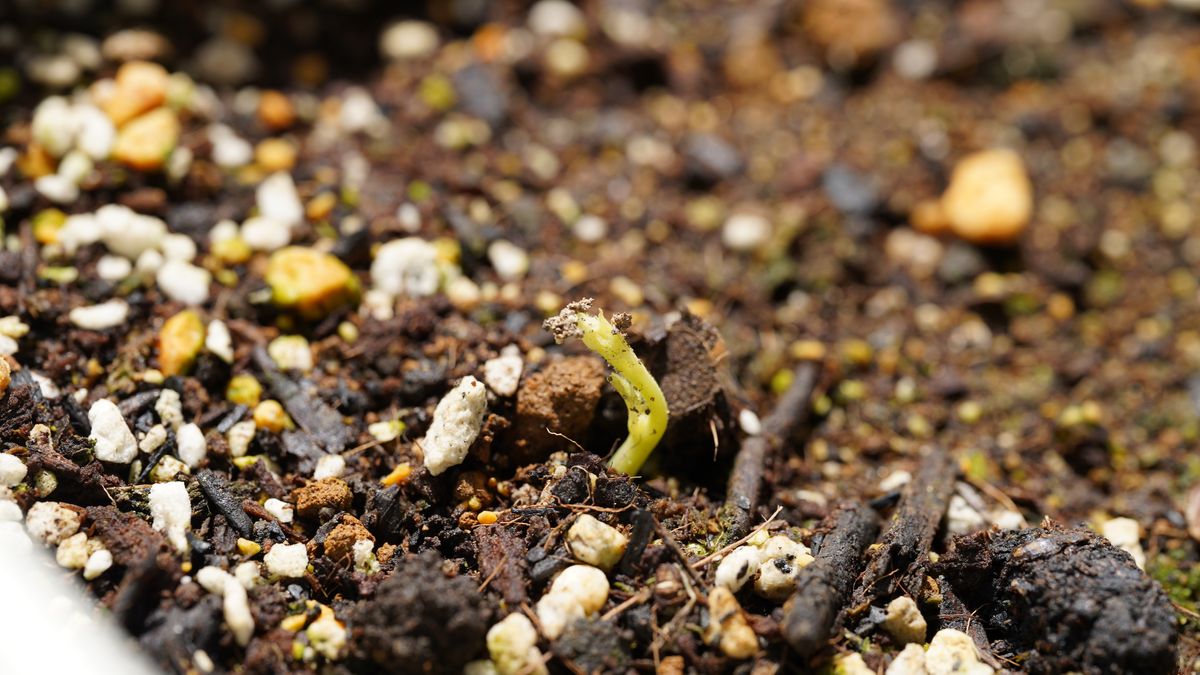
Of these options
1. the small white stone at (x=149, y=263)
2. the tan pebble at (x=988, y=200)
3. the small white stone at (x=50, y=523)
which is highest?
the small white stone at (x=149, y=263)

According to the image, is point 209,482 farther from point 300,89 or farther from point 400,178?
point 300,89

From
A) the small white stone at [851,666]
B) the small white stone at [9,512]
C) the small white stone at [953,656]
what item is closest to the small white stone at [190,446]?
the small white stone at [9,512]

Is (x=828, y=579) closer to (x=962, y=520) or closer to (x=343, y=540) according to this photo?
(x=962, y=520)

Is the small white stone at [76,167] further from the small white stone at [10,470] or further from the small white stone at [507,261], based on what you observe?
the small white stone at [507,261]

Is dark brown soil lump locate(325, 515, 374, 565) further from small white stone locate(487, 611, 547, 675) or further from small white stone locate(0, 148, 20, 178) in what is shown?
small white stone locate(0, 148, 20, 178)

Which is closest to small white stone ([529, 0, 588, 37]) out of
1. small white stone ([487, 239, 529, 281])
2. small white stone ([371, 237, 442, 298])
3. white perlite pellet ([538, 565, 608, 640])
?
small white stone ([487, 239, 529, 281])

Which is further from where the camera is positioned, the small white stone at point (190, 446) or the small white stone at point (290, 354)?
the small white stone at point (290, 354)

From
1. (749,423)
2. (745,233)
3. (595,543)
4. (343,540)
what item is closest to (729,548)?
(595,543)

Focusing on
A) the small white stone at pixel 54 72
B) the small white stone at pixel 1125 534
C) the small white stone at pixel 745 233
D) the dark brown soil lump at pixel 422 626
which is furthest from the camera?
the small white stone at pixel 745 233
